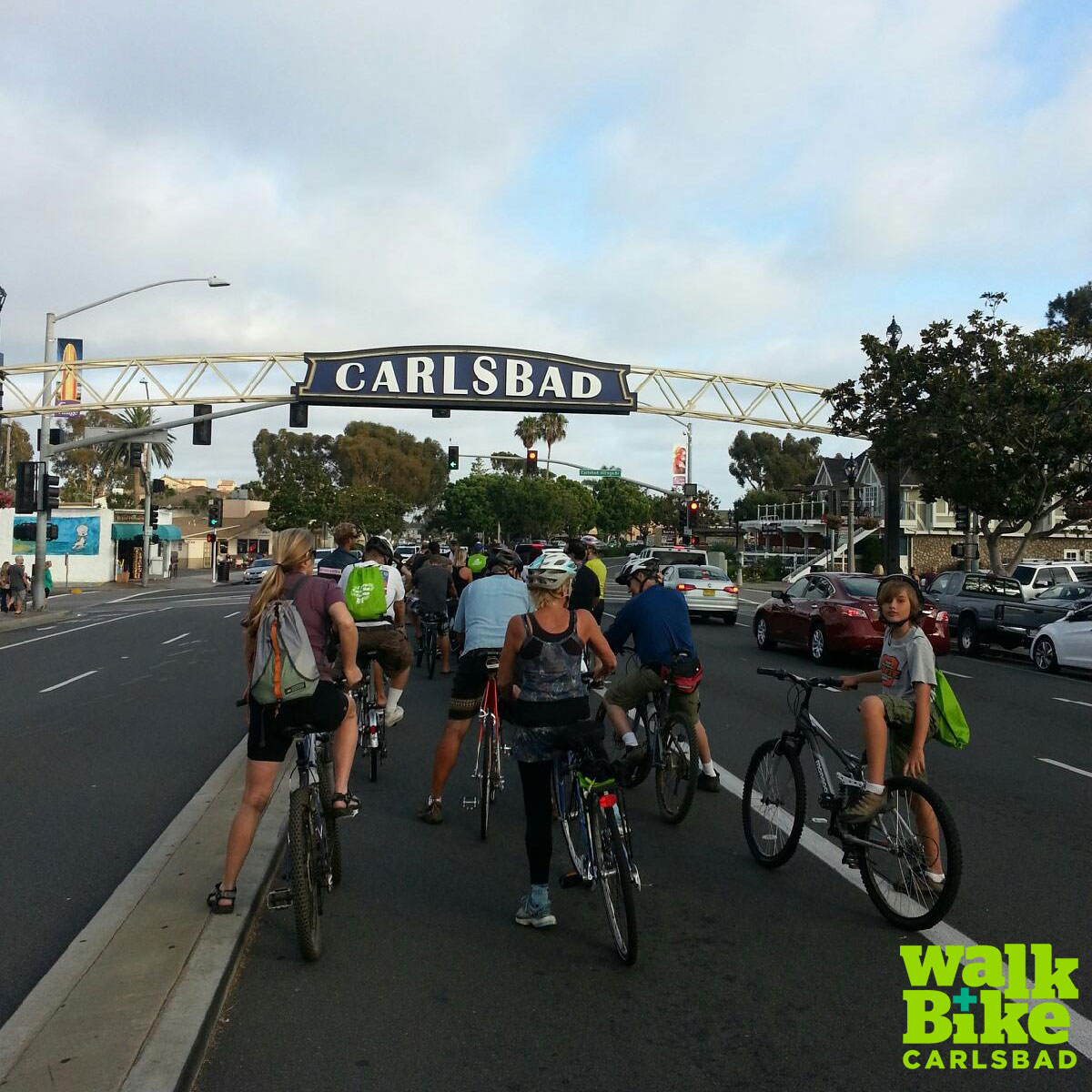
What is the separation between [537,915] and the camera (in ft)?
17.3

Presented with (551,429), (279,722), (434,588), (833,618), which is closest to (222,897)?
(279,722)

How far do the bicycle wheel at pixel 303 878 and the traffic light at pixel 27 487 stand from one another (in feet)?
92.4

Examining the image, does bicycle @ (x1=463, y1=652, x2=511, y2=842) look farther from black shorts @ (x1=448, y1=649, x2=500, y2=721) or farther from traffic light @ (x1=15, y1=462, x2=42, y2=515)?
traffic light @ (x1=15, y1=462, x2=42, y2=515)

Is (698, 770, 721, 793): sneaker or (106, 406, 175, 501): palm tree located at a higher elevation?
(106, 406, 175, 501): palm tree

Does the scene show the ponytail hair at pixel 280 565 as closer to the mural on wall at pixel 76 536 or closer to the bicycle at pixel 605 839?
the bicycle at pixel 605 839

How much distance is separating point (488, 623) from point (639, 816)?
1735 mm

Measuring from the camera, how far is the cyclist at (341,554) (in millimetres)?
9008

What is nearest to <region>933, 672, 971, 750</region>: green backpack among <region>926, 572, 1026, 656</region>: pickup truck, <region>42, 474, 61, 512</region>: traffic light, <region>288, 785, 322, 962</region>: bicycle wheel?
<region>288, 785, 322, 962</region>: bicycle wheel

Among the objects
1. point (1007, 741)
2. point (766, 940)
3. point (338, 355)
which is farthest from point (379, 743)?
point (338, 355)

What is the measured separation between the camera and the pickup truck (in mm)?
21188

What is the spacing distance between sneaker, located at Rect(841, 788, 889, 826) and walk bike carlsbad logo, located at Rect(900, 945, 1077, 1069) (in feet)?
2.06

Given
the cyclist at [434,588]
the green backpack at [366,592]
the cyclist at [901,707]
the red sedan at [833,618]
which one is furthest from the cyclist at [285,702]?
the red sedan at [833,618]

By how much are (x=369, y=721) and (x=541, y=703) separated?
12.2 feet

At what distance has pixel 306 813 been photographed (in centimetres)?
500
